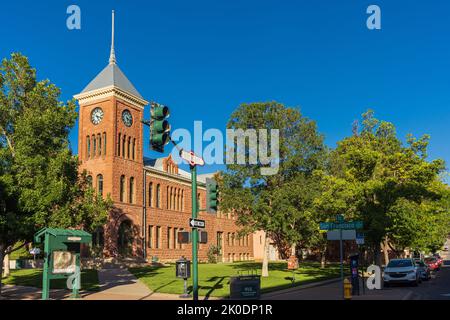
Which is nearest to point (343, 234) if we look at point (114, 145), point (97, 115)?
point (114, 145)

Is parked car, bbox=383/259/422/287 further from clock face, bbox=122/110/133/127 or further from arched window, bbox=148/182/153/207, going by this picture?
clock face, bbox=122/110/133/127

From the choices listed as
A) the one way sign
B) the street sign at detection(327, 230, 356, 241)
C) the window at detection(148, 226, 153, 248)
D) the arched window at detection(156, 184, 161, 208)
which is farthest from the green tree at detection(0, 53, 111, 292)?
the arched window at detection(156, 184, 161, 208)

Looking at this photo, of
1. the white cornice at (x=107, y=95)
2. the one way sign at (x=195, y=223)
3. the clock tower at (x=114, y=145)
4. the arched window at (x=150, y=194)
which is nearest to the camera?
the one way sign at (x=195, y=223)

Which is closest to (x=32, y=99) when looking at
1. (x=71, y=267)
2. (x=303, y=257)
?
(x=71, y=267)

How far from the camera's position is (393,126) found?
3819 cm

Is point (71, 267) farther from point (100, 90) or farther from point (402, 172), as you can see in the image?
point (100, 90)

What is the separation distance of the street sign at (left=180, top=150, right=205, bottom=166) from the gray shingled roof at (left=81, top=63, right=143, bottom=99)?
39.2 m

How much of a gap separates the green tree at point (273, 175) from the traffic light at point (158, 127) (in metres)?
23.4

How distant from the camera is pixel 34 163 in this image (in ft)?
71.1

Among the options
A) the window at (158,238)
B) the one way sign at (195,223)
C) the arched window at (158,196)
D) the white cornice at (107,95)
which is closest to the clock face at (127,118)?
the white cornice at (107,95)

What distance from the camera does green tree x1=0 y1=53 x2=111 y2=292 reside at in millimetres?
20906

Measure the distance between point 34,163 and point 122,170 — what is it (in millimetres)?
30901

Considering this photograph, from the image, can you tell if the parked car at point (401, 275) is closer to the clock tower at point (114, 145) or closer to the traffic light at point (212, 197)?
the traffic light at point (212, 197)

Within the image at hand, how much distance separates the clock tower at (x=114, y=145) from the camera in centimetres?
5100
